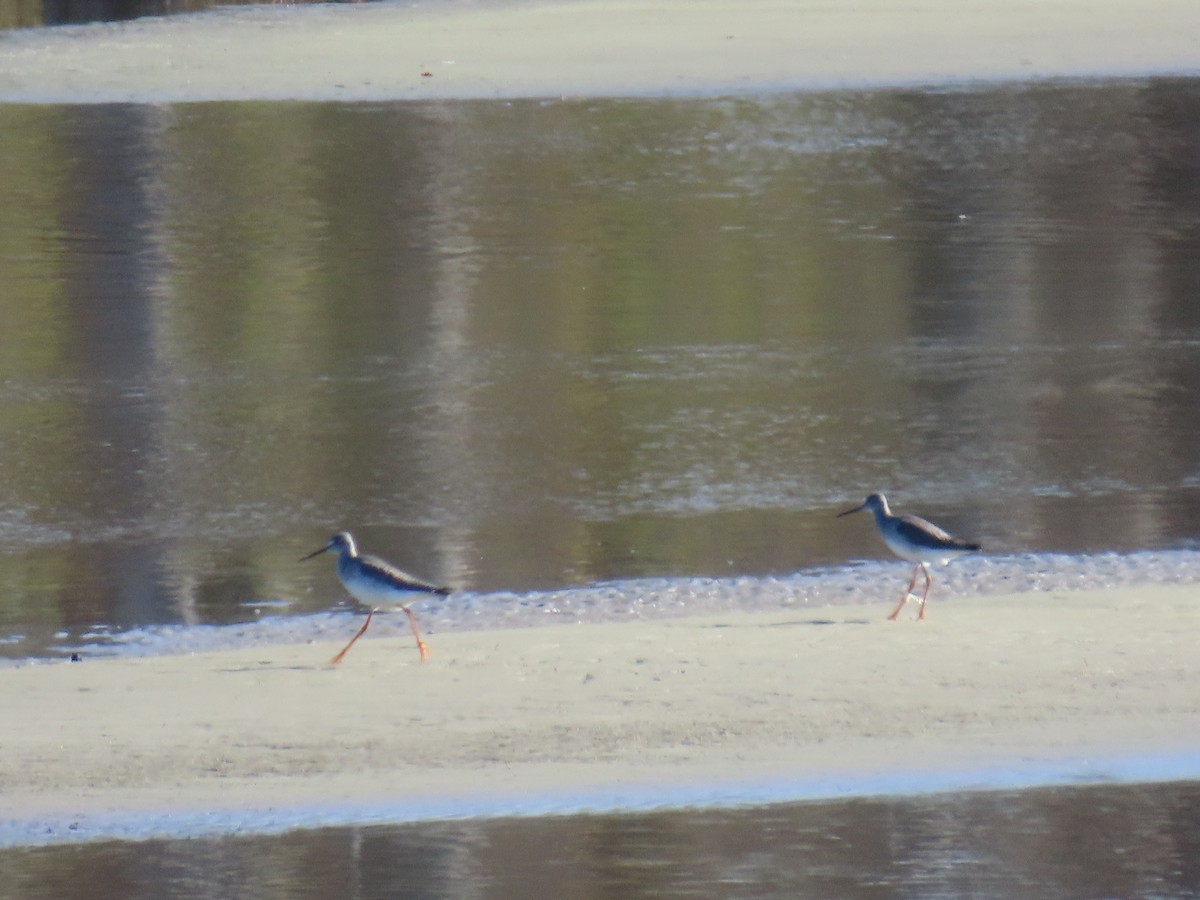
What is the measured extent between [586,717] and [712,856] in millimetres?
1154

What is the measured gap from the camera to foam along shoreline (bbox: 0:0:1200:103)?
92.6 ft

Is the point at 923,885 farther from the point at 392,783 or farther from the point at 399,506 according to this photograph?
the point at 399,506

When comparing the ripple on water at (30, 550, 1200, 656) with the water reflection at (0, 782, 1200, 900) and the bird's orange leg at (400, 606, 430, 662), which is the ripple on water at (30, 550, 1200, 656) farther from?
the water reflection at (0, 782, 1200, 900)

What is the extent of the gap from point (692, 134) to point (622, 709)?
57.0 ft

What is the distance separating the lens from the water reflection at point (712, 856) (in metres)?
6.73

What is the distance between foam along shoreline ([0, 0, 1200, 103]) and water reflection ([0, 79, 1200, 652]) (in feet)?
6.31

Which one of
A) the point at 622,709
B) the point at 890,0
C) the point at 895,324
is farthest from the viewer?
the point at 890,0

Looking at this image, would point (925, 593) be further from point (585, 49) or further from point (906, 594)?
point (585, 49)

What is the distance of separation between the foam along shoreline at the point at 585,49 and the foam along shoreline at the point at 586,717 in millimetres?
19282

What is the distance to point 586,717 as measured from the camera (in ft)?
26.5

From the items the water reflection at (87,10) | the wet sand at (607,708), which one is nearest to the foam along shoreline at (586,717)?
the wet sand at (607,708)

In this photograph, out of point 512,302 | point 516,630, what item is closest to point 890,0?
point 512,302

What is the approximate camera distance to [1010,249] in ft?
61.8

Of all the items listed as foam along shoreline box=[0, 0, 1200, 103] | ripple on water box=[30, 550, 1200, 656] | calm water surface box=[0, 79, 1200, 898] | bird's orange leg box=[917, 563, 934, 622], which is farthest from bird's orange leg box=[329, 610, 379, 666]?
foam along shoreline box=[0, 0, 1200, 103]
